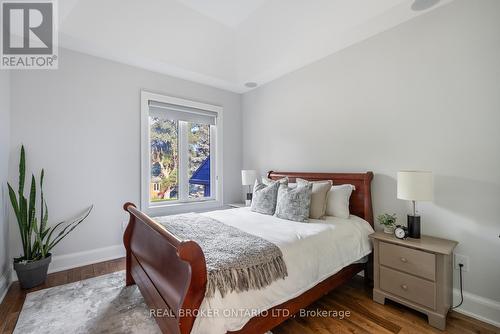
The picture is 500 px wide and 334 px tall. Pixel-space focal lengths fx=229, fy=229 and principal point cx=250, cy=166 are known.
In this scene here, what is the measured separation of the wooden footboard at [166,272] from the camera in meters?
1.17

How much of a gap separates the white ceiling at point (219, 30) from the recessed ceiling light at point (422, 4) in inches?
2.1

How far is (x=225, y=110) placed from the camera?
432cm

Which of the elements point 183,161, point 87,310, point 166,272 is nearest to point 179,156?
point 183,161

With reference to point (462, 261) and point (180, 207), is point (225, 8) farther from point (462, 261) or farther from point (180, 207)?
point (462, 261)

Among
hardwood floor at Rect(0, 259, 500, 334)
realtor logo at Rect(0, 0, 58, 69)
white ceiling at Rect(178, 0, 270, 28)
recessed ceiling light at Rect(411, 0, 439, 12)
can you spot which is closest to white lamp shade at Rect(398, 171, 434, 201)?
hardwood floor at Rect(0, 259, 500, 334)

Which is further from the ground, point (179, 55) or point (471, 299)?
point (179, 55)

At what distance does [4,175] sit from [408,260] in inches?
157

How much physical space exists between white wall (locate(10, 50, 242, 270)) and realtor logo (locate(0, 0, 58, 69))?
0.38 ft

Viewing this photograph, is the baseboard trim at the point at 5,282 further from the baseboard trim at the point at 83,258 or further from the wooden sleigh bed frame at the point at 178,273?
the wooden sleigh bed frame at the point at 178,273

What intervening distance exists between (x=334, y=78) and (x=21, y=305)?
13.4ft

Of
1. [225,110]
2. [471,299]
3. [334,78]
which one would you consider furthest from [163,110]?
[471,299]

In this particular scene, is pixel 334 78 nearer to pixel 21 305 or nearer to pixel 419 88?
pixel 419 88

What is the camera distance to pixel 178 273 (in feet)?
4.49

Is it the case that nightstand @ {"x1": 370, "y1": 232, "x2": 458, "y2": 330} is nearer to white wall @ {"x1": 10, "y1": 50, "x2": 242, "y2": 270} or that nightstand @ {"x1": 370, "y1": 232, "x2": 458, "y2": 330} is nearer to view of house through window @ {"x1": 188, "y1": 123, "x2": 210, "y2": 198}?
view of house through window @ {"x1": 188, "y1": 123, "x2": 210, "y2": 198}
